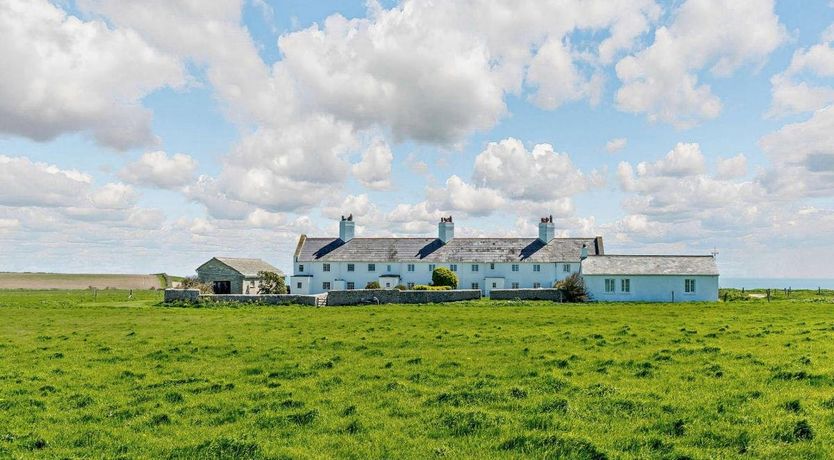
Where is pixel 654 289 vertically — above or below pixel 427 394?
above

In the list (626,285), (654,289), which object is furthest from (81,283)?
(654,289)

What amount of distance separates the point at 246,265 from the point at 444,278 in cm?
2575

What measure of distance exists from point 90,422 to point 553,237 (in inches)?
2597

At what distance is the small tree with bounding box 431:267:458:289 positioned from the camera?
64188 millimetres

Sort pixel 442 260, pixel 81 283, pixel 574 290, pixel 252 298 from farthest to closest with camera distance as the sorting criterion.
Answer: pixel 81 283 → pixel 442 260 → pixel 574 290 → pixel 252 298

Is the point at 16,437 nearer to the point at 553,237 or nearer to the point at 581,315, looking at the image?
the point at 581,315

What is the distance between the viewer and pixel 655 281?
56375 millimetres

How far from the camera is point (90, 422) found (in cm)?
1146

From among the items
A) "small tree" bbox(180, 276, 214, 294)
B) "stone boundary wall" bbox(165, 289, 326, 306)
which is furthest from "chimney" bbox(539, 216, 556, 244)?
"small tree" bbox(180, 276, 214, 294)

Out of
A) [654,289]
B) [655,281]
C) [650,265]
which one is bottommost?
[654,289]

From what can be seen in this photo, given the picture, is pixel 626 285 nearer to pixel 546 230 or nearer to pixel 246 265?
pixel 546 230

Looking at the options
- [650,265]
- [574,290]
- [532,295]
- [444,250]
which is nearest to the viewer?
[532,295]

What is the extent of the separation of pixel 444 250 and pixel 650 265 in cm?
2472

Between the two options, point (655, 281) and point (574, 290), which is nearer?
point (574, 290)
